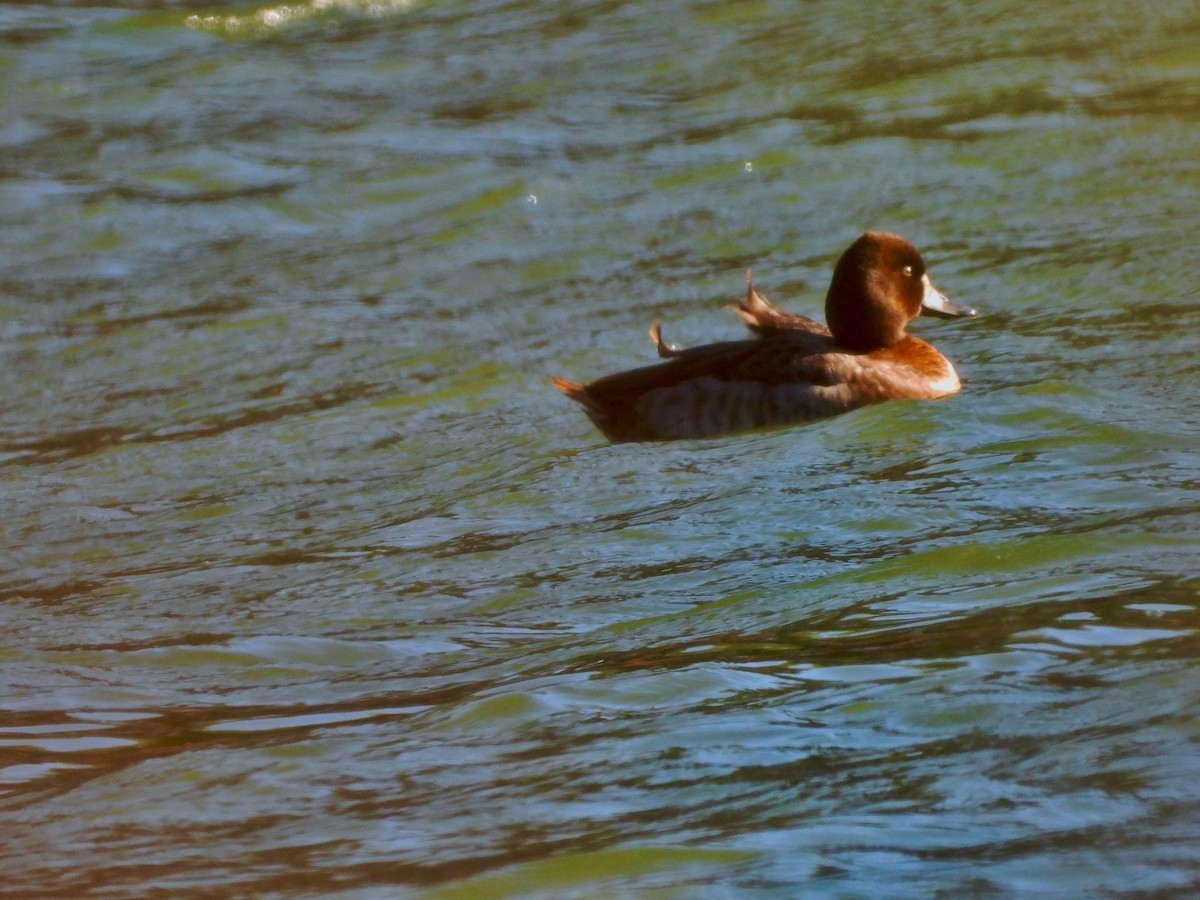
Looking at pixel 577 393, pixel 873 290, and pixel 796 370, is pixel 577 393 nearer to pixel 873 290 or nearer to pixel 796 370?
pixel 796 370

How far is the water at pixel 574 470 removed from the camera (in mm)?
4352

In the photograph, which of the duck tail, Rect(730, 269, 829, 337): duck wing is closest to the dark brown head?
Rect(730, 269, 829, 337): duck wing

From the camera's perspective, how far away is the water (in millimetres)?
4352

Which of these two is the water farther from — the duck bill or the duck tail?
the duck bill

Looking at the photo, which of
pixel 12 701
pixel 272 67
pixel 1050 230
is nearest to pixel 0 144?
pixel 272 67

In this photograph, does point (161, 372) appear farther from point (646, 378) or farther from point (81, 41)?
point (81, 41)

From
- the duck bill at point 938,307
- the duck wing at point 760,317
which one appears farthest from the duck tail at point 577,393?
the duck bill at point 938,307

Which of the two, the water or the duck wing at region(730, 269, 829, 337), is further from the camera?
the duck wing at region(730, 269, 829, 337)

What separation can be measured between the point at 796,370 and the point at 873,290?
61cm

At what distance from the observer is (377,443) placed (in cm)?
909

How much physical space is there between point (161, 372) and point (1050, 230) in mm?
5089

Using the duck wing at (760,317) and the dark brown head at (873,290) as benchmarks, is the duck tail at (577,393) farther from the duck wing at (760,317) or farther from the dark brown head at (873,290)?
the dark brown head at (873,290)

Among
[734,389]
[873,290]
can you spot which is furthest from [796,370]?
[873,290]

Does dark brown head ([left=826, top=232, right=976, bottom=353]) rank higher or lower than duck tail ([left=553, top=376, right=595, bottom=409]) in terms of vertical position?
higher
